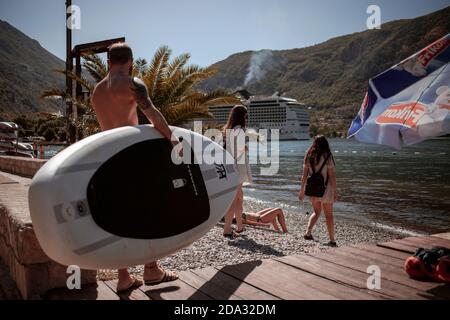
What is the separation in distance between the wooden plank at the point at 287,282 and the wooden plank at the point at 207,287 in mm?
205

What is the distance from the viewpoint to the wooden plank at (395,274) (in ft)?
7.66

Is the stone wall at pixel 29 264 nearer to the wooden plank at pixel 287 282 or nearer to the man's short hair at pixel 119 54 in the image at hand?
the wooden plank at pixel 287 282

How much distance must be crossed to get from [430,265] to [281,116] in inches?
6282

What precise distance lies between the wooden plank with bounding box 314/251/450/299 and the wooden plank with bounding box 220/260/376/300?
1.19ft

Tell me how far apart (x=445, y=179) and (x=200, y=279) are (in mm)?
28411

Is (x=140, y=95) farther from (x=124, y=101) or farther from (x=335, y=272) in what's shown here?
(x=335, y=272)

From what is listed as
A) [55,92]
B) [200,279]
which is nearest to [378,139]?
[200,279]

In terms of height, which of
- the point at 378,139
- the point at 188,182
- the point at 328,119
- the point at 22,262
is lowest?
the point at 22,262

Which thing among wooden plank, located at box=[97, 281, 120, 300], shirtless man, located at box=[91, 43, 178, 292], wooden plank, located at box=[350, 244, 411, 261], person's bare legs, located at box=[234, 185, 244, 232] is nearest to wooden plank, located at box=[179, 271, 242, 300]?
shirtless man, located at box=[91, 43, 178, 292]

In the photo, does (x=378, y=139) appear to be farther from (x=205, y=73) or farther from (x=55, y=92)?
(x=55, y=92)

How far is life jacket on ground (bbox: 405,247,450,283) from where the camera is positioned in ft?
8.20

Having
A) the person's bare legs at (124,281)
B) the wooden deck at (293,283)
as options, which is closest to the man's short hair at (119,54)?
the person's bare legs at (124,281)

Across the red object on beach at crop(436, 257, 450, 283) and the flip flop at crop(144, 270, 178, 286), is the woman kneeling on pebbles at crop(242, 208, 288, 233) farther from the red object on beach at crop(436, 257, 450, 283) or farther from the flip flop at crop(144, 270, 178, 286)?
the red object on beach at crop(436, 257, 450, 283)

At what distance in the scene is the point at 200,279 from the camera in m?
2.70
